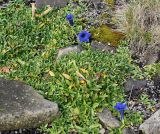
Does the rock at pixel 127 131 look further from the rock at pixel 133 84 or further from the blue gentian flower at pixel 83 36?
the blue gentian flower at pixel 83 36

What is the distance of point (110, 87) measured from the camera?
4.27 meters

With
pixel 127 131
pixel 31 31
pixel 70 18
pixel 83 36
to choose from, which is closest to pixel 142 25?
pixel 83 36

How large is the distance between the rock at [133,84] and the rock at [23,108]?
884 millimetres

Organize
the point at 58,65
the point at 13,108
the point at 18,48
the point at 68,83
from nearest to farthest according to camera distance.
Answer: the point at 13,108 < the point at 68,83 < the point at 58,65 < the point at 18,48

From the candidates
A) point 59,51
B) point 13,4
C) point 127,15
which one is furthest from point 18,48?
point 127,15

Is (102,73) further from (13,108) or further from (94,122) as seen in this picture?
(13,108)

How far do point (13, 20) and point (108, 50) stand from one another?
1235 millimetres

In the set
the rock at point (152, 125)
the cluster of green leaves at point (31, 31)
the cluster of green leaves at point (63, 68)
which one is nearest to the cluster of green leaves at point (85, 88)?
the cluster of green leaves at point (63, 68)

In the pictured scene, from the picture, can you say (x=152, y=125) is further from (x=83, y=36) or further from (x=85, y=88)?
(x=83, y=36)

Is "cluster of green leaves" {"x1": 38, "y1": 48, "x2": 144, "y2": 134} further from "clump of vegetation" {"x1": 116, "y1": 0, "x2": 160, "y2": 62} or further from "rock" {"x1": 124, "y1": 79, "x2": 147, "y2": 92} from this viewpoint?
"clump of vegetation" {"x1": 116, "y1": 0, "x2": 160, "y2": 62}

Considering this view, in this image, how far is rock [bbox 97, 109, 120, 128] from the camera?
392 centimetres

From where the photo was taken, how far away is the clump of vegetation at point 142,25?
483 cm

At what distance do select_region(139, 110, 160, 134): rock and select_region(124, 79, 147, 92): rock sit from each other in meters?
0.48

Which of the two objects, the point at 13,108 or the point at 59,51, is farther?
the point at 59,51
